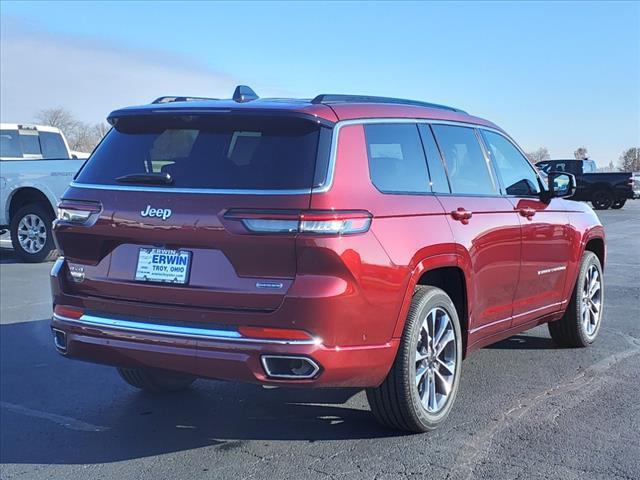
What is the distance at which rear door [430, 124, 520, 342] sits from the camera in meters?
4.46

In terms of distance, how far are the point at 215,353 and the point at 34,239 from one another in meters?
9.93

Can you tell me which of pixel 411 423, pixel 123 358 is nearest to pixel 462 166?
pixel 411 423

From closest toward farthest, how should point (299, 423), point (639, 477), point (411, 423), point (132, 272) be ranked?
point (639, 477) → point (132, 272) → point (411, 423) → point (299, 423)

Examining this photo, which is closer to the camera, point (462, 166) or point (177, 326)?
point (177, 326)

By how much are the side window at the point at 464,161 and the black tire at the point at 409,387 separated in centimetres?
86

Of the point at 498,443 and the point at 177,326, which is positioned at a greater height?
the point at 177,326

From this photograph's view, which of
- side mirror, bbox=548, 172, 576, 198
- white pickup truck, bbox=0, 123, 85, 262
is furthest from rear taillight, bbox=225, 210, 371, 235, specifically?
white pickup truck, bbox=0, 123, 85, 262

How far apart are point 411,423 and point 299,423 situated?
750 mm

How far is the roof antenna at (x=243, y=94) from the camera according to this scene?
13.6 ft

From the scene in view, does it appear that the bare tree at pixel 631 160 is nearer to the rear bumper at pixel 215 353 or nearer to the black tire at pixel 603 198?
the black tire at pixel 603 198

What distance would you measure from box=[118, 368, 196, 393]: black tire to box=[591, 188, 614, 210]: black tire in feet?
84.2

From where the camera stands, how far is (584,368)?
552 centimetres

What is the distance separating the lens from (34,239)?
1239 cm

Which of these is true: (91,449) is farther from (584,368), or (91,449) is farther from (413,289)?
(584,368)
